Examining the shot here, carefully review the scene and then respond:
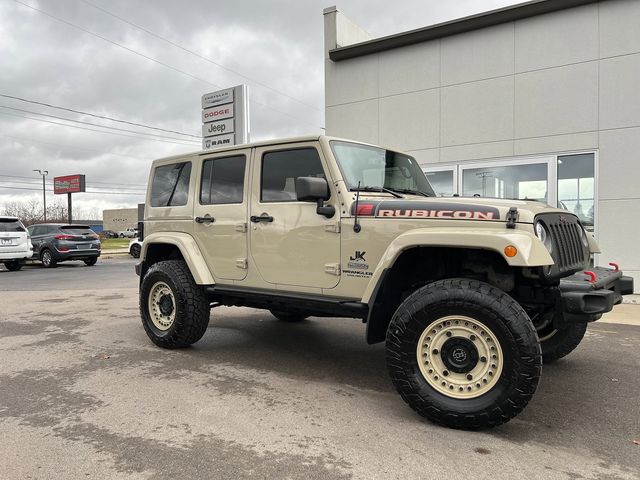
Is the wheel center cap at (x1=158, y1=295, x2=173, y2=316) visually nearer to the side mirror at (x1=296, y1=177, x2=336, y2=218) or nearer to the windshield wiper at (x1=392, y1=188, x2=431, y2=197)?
the side mirror at (x1=296, y1=177, x2=336, y2=218)

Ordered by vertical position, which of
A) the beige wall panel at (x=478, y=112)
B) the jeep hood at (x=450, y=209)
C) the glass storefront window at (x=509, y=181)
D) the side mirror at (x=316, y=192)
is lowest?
the jeep hood at (x=450, y=209)

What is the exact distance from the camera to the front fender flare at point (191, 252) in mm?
4945

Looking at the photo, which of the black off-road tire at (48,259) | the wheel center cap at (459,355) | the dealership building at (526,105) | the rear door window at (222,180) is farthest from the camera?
the black off-road tire at (48,259)

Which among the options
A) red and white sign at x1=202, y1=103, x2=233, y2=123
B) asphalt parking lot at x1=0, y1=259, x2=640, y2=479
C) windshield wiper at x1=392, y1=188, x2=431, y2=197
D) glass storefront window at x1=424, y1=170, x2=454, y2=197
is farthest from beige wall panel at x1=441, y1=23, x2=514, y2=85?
windshield wiper at x1=392, y1=188, x2=431, y2=197

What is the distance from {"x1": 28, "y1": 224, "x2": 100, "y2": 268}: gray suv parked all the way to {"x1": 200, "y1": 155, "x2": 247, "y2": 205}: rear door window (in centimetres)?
1456

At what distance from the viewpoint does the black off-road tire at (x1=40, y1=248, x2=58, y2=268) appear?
17.5 metres

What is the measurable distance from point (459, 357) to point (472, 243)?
785mm

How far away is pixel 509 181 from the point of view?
9.60 metres

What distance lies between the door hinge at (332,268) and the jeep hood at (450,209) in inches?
19.2

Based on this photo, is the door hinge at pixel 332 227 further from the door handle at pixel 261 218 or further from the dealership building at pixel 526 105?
the dealership building at pixel 526 105

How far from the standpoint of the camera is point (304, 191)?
3811 mm

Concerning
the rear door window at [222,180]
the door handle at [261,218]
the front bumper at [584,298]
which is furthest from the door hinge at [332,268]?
A: the front bumper at [584,298]

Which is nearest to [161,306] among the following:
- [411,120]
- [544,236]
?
[544,236]

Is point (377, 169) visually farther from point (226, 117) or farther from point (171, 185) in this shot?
point (226, 117)
